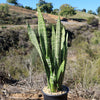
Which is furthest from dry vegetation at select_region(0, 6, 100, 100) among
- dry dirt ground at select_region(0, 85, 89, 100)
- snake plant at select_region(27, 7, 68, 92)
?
snake plant at select_region(27, 7, 68, 92)

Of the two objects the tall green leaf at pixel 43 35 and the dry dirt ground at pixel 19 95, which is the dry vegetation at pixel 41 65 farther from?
the tall green leaf at pixel 43 35

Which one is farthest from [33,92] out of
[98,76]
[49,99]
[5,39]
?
[5,39]

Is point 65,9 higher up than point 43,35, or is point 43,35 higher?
point 65,9

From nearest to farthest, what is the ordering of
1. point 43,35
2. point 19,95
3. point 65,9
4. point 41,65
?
1. point 43,35
2. point 19,95
3. point 41,65
4. point 65,9

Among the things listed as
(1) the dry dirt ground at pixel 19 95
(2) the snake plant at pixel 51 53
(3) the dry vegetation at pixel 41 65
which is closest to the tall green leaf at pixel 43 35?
(2) the snake plant at pixel 51 53

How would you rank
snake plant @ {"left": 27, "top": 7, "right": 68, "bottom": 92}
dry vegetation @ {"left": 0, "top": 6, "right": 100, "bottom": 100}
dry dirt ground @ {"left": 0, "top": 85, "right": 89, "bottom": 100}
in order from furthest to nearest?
dry vegetation @ {"left": 0, "top": 6, "right": 100, "bottom": 100} < dry dirt ground @ {"left": 0, "top": 85, "right": 89, "bottom": 100} < snake plant @ {"left": 27, "top": 7, "right": 68, "bottom": 92}

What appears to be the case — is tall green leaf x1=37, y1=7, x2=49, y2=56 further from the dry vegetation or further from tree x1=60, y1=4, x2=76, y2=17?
tree x1=60, y1=4, x2=76, y2=17

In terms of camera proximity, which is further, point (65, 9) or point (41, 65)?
point (65, 9)

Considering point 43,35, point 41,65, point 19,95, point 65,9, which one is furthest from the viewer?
point 65,9

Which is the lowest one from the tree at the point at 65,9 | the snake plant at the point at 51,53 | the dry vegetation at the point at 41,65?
the dry vegetation at the point at 41,65

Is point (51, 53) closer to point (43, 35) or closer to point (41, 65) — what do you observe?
point (43, 35)

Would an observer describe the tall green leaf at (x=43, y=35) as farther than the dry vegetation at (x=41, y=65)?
No

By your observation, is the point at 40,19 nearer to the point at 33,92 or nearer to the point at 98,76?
the point at 33,92

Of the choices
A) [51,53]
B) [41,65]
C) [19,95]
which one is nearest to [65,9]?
[41,65]
